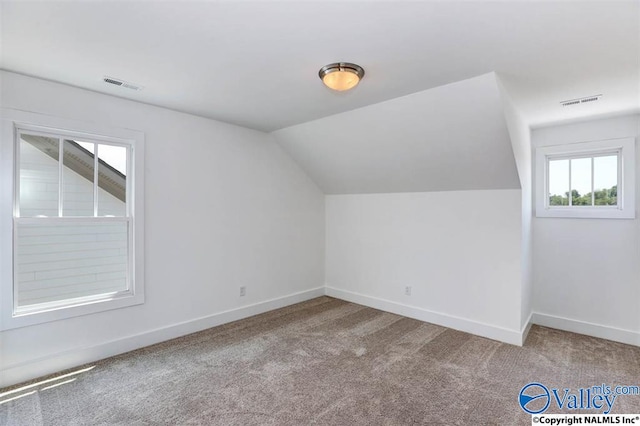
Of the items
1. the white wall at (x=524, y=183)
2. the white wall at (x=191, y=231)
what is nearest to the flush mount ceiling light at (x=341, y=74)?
the white wall at (x=524, y=183)

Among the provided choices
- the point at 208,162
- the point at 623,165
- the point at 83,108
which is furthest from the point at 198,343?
the point at 623,165

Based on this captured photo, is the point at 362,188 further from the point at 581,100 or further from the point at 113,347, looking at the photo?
the point at 113,347

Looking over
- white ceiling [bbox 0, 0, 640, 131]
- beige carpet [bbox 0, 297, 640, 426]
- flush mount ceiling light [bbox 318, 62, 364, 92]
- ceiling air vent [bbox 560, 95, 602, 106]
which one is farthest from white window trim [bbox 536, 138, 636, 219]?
flush mount ceiling light [bbox 318, 62, 364, 92]

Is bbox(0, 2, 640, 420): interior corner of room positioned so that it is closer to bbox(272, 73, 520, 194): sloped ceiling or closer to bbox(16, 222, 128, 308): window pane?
bbox(272, 73, 520, 194): sloped ceiling

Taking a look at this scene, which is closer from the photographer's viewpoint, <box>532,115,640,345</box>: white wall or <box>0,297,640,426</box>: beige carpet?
<box>0,297,640,426</box>: beige carpet

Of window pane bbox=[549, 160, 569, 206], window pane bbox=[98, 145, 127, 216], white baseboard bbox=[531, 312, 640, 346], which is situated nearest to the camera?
window pane bbox=[98, 145, 127, 216]

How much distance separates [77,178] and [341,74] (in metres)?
2.50

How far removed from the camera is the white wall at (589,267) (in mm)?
3316

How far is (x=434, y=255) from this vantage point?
3.90 metres

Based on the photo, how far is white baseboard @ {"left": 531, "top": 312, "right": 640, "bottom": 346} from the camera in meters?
3.28

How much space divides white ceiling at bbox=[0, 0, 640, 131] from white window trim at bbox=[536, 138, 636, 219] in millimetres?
564

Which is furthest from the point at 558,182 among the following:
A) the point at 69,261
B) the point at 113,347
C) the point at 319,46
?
the point at 69,261

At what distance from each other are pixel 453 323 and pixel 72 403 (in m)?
3.56

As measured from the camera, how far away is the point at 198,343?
3229 mm
